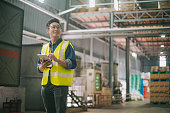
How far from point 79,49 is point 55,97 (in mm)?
14659

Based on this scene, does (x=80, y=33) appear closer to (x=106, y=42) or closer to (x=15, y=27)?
(x=15, y=27)

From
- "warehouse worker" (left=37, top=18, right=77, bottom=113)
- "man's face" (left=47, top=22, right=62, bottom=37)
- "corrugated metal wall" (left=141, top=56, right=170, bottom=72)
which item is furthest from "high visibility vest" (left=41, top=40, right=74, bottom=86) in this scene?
"corrugated metal wall" (left=141, top=56, right=170, bottom=72)

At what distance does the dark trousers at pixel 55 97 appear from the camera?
236cm

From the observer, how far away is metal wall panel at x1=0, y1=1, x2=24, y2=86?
487 centimetres

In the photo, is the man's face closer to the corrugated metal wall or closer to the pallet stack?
the pallet stack

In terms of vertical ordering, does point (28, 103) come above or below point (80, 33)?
below

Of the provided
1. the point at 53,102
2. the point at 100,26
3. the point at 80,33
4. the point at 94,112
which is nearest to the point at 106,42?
the point at 100,26

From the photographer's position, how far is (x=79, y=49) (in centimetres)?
1700

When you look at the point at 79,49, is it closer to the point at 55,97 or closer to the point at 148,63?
the point at 55,97

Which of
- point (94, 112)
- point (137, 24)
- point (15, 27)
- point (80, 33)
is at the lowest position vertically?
point (94, 112)

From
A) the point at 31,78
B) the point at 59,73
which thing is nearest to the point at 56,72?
the point at 59,73

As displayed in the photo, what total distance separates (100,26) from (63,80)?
1721 centimetres

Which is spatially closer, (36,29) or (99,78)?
(36,29)

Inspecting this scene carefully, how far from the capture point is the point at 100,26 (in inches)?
763
